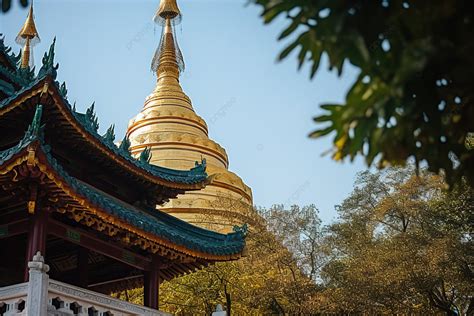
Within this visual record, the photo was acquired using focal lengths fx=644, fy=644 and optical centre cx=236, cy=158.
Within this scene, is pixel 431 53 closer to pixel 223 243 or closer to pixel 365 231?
pixel 223 243

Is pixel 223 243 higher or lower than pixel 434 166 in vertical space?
higher

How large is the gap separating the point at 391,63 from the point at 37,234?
7545 millimetres

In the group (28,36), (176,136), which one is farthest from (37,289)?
(176,136)

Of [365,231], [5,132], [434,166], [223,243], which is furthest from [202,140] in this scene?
[434,166]

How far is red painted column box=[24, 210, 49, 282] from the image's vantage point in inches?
356

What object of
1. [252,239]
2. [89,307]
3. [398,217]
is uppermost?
[398,217]

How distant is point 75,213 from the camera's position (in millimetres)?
9422

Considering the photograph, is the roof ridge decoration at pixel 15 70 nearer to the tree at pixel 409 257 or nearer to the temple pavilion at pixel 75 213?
the temple pavilion at pixel 75 213

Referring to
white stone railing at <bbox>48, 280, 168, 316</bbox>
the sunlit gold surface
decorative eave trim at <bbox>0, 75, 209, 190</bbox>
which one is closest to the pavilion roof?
decorative eave trim at <bbox>0, 75, 209, 190</bbox>

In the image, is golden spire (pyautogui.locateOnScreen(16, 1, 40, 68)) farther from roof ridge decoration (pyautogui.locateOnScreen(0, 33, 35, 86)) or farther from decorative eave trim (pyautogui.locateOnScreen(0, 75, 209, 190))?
decorative eave trim (pyautogui.locateOnScreen(0, 75, 209, 190))

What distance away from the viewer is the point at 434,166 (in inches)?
116

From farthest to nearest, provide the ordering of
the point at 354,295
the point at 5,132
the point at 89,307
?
the point at 354,295 → the point at 5,132 → the point at 89,307

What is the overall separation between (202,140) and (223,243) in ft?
47.7

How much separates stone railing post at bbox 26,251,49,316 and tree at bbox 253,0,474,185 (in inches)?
248
